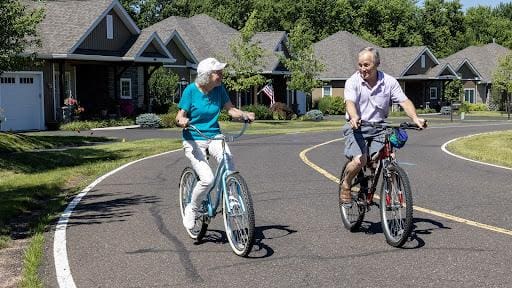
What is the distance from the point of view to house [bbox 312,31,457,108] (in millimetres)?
59844

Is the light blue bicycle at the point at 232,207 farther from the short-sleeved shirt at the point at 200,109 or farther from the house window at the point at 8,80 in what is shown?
the house window at the point at 8,80

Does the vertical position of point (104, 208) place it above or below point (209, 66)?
below

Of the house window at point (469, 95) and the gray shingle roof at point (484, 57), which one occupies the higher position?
the gray shingle roof at point (484, 57)

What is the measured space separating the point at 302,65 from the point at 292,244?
40.1m

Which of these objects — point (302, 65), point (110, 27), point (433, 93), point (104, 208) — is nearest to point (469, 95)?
point (433, 93)

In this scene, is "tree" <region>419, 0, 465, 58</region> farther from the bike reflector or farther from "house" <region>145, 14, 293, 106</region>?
the bike reflector

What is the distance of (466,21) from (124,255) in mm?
94814

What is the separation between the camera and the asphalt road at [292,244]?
571 centimetres

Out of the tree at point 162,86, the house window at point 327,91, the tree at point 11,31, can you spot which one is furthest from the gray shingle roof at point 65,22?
the house window at point 327,91

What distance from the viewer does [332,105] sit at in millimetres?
55219

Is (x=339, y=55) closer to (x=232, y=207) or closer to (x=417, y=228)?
(x=417, y=228)

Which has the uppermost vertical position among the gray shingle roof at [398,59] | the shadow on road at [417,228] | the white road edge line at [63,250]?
the gray shingle roof at [398,59]

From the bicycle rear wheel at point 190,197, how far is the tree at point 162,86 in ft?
105

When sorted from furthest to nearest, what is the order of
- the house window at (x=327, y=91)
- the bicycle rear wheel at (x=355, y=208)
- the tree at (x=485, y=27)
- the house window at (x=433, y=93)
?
1. the tree at (x=485, y=27)
2. the house window at (x=433, y=93)
3. the house window at (x=327, y=91)
4. the bicycle rear wheel at (x=355, y=208)
